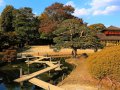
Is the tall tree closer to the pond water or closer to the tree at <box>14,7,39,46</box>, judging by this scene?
the tree at <box>14,7,39,46</box>

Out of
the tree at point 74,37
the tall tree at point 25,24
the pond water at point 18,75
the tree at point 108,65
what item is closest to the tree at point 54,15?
the tall tree at point 25,24

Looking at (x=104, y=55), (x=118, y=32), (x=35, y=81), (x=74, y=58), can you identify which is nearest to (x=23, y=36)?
(x=118, y=32)

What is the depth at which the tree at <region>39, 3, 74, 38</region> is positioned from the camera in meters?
64.5

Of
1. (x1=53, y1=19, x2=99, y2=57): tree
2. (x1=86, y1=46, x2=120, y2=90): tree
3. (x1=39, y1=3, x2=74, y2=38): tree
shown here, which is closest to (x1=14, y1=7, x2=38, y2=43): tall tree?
(x1=39, y1=3, x2=74, y2=38): tree

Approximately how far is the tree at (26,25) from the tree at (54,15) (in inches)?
113

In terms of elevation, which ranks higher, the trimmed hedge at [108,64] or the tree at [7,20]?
the tree at [7,20]

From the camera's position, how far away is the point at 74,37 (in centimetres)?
4216

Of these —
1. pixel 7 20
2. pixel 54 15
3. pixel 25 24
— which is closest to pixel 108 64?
pixel 54 15

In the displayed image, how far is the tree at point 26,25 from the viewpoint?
6656 centimetres

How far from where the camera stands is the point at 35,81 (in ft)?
76.3

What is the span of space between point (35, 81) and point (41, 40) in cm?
5118

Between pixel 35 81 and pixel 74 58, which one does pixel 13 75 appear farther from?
pixel 74 58

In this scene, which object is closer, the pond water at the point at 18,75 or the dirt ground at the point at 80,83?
the dirt ground at the point at 80,83

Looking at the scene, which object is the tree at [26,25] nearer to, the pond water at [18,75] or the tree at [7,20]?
the tree at [7,20]
